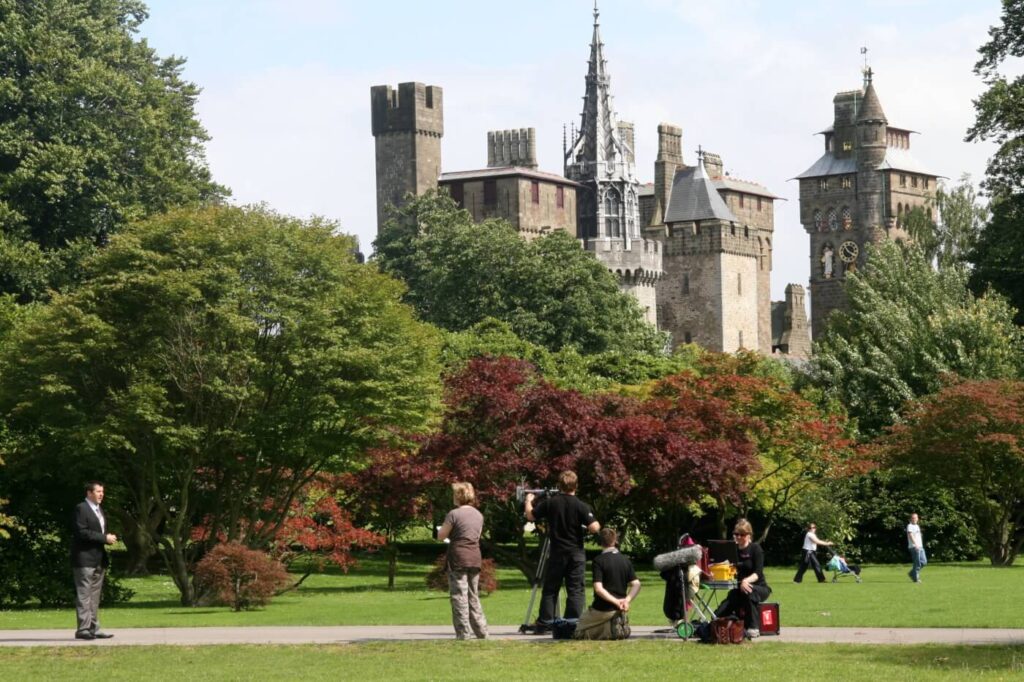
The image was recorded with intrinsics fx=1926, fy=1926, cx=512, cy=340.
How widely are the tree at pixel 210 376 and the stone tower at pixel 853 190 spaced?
108137 mm

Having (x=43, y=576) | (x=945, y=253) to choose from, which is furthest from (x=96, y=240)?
(x=945, y=253)

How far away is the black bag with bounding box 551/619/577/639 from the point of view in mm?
19109

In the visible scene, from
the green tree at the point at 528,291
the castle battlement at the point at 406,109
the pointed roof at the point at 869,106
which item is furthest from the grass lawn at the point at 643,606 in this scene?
the pointed roof at the point at 869,106

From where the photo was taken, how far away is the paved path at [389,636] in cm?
1909

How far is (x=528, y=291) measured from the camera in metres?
79.1

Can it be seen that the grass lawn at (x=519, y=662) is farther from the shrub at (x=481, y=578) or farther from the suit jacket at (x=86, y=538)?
the shrub at (x=481, y=578)

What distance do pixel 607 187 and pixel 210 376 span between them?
86733mm

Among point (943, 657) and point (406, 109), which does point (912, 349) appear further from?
point (406, 109)

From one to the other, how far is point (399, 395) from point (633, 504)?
18.7 ft

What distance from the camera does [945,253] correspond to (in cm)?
8525

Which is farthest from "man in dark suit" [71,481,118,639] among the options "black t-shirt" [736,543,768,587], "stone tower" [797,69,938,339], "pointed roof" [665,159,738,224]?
"stone tower" [797,69,938,339]

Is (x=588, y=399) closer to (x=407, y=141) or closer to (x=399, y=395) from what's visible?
(x=399, y=395)

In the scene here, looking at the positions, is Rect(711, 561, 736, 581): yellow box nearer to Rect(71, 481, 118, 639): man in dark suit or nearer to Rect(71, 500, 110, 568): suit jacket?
Rect(71, 481, 118, 639): man in dark suit

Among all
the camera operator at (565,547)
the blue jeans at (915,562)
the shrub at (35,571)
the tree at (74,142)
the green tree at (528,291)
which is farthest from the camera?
the green tree at (528,291)
